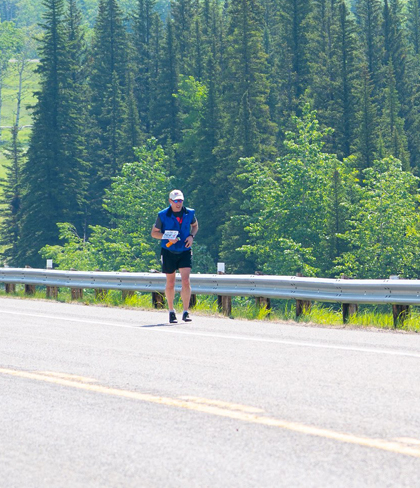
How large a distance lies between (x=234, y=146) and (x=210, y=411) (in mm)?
66024

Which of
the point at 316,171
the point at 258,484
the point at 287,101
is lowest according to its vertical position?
the point at 258,484

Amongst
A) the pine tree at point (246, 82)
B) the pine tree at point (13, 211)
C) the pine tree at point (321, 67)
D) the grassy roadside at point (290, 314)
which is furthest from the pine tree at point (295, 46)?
the grassy roadside at point (290, 314)

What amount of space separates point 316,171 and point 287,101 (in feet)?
92.6

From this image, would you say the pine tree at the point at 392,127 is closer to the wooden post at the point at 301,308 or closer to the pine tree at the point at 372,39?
the pine tree at the point at 372,39

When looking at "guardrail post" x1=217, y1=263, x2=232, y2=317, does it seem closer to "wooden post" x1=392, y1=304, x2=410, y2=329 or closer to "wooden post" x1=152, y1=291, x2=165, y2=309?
"wooden post" x1=152, y1=291, x2=165, y2=309

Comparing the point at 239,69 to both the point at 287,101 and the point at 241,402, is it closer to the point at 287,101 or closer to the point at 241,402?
the point at 287,101

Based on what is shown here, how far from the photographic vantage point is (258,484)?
4.75 m

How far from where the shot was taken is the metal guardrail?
42.6 feet

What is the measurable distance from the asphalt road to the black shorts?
7.68 feet

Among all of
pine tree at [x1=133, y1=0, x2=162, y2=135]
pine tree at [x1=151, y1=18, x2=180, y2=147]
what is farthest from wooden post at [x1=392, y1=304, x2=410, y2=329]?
pine tree at [x1=133, y1=0, x2=162, y2=135]

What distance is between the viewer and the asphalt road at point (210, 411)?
5.02 m

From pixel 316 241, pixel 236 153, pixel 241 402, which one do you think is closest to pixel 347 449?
pixel 241 402

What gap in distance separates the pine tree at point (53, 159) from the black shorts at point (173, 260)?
63.7 metres

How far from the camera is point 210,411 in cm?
657
